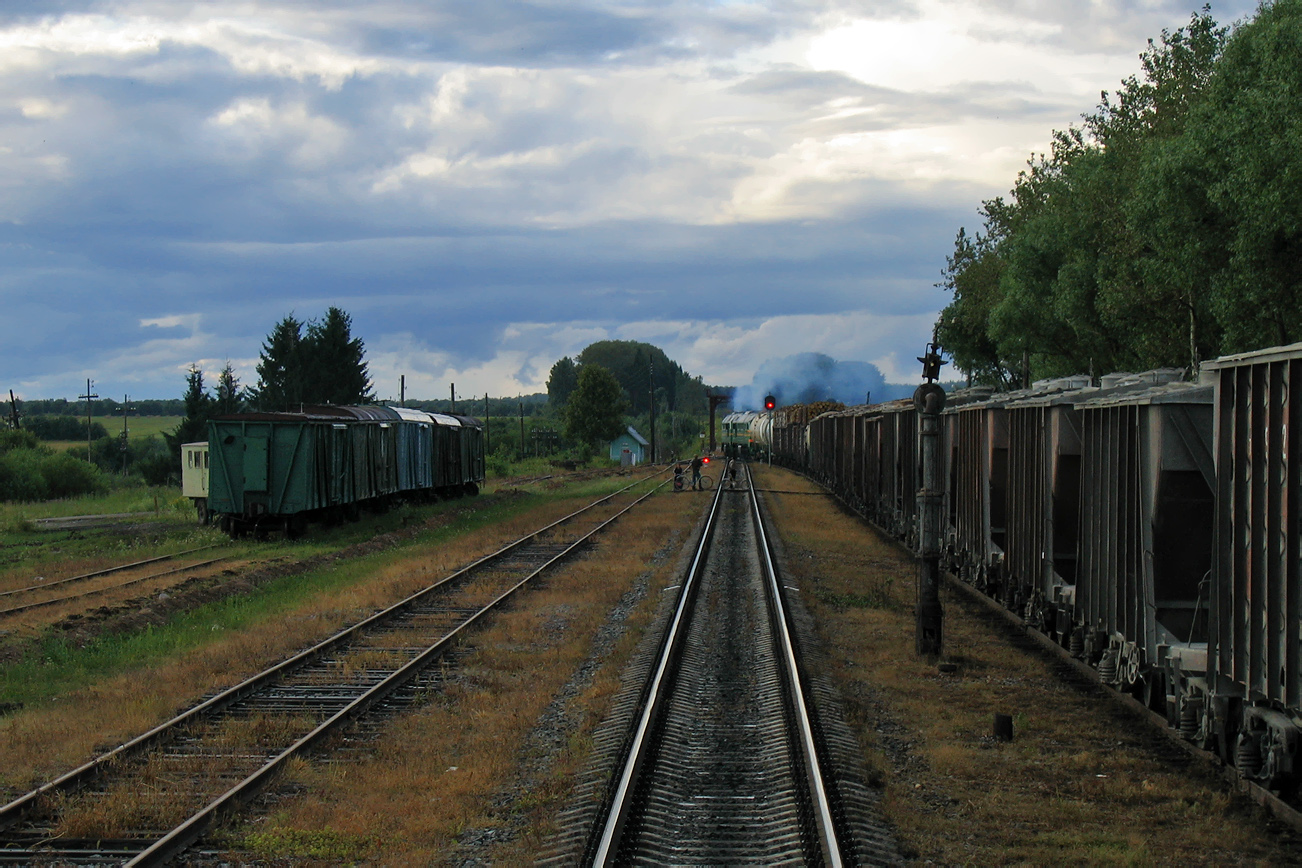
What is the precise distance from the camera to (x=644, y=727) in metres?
9.99

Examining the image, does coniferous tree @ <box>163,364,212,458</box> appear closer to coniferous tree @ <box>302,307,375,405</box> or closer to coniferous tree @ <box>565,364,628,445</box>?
coniferous tree @ <box>302,307,375,405</box>

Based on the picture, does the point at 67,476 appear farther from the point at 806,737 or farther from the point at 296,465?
the point at 806,737

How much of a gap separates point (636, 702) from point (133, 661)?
7.11 m

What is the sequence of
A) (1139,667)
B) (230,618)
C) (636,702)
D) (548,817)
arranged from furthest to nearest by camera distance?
(230,618), (636,702), (1139,667), (548,817)

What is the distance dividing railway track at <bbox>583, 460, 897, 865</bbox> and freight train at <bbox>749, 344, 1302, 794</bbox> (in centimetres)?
291

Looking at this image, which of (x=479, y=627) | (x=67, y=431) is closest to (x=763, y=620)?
(x=479, y=627)

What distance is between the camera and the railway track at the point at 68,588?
19.5 meters

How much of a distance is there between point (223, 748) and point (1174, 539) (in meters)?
8.45

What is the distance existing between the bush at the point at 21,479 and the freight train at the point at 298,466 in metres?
22.0

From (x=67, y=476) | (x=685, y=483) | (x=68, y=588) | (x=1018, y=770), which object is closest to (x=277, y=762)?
(x=1018, y=770)

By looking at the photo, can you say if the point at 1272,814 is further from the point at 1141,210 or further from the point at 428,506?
the point at 428,506

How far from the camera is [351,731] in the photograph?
35.2 feet

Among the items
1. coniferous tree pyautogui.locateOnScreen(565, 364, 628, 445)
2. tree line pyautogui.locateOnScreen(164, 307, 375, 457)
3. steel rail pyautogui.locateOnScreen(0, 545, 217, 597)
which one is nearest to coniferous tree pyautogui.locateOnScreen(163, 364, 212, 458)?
tree line pyautogui.locateOnScreen(164, 307, 375, 457)

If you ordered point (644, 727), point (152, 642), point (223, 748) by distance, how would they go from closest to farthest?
point (644, 727), point (223, 748), point (152, 642)
